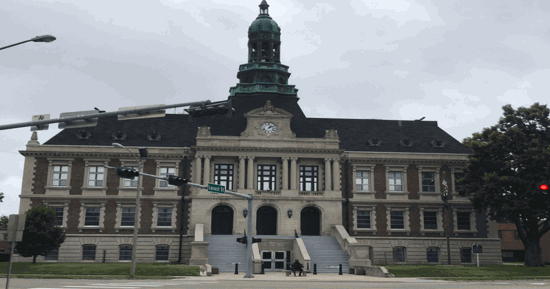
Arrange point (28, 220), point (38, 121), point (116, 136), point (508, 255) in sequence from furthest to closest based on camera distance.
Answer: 1. point (508, 255)
2. point (116, 136)
3. point (28, 220)
4. point (38, 121)

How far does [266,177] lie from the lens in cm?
5209

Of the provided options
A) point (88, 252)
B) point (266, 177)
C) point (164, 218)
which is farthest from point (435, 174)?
point (88, 252)

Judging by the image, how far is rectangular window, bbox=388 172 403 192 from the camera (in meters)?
54.1

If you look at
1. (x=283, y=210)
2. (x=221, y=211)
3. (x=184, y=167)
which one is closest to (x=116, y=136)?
(x=184, y=167)

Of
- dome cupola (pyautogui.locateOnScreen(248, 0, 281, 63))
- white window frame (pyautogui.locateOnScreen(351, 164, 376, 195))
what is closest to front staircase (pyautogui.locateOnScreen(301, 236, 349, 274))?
white window frame (pyautogui.locateOnScreen(351, 164, 376, 195))

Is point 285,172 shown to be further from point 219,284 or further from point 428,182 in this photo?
point 219,284

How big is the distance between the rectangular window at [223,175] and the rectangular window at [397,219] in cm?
1634

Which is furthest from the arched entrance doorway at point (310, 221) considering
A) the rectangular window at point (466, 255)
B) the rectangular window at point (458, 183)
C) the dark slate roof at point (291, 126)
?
the rectangular window at point (458, 183)

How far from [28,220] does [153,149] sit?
44.2 ft

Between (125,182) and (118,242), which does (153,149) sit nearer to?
(125,182)

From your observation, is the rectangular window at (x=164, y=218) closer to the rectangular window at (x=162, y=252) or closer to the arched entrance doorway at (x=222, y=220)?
the rectangular window at (x=162, y=252)

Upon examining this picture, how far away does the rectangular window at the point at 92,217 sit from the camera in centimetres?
5103

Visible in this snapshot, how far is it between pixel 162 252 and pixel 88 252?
6.83 m

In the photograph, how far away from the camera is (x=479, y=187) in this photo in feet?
155
